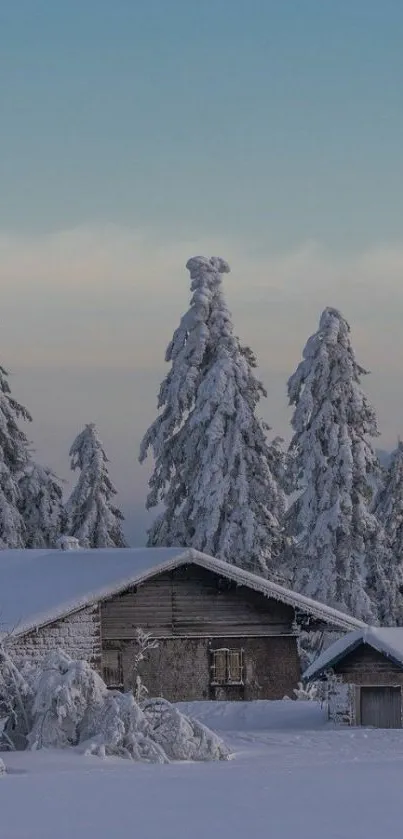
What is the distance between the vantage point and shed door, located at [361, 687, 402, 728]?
120 feet

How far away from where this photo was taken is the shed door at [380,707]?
1436 inches

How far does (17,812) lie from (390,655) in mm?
19809

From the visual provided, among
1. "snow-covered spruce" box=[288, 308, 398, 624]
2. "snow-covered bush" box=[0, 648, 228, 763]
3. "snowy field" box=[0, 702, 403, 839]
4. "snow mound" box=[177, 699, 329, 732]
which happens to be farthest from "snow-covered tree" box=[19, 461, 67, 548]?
"snow-covered bush" box=[0, 648, 228, 763]

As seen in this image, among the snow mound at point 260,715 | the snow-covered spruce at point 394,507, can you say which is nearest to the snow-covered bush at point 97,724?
the snow mound at point 260,715

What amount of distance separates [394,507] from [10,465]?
15188 mm

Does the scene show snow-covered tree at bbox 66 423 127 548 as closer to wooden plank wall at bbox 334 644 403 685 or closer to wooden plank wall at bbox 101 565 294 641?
wooden plank wall at bbox 101 565 294 641

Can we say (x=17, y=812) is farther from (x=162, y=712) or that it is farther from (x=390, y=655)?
(x=390, y=655)

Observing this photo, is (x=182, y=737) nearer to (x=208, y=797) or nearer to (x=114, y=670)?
(x=208, y=797)

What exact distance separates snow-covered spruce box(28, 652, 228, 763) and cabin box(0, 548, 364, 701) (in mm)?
14082

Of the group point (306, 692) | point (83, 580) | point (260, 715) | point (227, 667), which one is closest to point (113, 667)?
point (83, 580)

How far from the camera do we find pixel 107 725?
81.8 feet

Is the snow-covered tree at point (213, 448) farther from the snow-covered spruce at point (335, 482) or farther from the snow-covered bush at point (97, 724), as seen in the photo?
the snow-covered bush at point (97, 724)

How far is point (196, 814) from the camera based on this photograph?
17.3 m

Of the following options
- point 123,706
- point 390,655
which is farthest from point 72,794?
point 390,655
